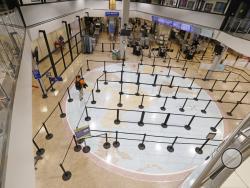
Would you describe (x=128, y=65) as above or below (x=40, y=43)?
below

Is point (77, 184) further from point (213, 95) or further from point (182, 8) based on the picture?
point (182, 8)

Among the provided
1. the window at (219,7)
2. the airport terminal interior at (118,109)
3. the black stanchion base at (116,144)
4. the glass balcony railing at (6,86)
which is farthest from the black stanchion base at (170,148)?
the window at (219,7)

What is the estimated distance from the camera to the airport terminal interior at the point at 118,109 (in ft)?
8.31

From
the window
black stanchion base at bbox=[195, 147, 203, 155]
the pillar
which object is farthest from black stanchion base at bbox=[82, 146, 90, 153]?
the window

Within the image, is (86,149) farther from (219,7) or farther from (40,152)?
(219,7)

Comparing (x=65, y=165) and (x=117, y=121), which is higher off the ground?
(x=117, y=121)

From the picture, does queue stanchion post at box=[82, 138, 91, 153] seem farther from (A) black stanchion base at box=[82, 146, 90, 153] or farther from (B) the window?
(B) the window

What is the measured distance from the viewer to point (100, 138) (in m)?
6.04

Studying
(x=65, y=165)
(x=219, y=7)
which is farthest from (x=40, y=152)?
(x=219, y=7)

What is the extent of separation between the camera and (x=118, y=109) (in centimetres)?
606

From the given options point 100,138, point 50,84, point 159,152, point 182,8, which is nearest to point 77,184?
point 100,138

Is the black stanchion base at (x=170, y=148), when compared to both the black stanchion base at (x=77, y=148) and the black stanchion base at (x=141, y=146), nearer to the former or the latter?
the black stanchion base at (x=141, y=146)

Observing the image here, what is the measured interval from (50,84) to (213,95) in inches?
378

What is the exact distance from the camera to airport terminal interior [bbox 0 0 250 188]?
99.8 inches
